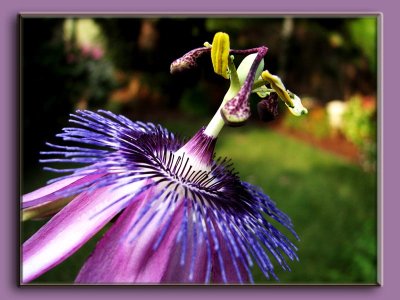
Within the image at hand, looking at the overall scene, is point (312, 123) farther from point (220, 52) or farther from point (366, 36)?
Result: point (220, 52)

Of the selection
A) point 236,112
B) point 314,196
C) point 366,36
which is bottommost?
point 314,196

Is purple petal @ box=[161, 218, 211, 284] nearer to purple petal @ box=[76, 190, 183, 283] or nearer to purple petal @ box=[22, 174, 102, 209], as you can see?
purple petal @ box=[76, 190, 183, 283]

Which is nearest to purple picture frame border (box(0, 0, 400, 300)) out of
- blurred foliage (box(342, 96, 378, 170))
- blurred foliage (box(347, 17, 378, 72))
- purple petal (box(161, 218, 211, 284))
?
blurred foliage (box(347, 17, 378, 72))

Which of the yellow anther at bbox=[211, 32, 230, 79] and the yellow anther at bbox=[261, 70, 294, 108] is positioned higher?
the yellow anther at bbox=[211, 32, 230, 79]
